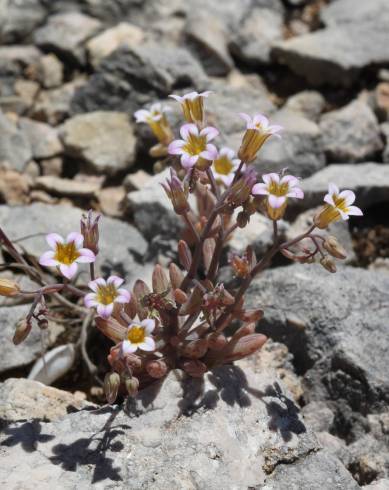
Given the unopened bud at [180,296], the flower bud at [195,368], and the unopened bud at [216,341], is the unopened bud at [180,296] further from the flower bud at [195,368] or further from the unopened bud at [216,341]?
the flower bud at [195,368]

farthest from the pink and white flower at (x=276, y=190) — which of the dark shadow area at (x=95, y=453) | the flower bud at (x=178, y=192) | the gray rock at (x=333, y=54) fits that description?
the gray rock at (x=333, y=54)

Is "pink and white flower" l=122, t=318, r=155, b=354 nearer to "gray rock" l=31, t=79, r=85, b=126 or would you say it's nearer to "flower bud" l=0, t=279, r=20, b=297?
"flower bud" l=0, t=279, r=20, b=297

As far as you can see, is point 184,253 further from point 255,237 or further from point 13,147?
point 13,147

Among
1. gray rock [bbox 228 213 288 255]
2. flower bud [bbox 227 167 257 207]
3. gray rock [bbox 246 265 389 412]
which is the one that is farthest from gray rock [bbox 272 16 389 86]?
Answer: flower bud [bbox 227 167 257 207]

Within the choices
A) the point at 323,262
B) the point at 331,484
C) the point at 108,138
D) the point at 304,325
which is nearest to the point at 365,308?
the point at 304,325

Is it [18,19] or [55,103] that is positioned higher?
[18,19]

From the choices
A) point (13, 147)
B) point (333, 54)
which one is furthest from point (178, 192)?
point (333, 54)
